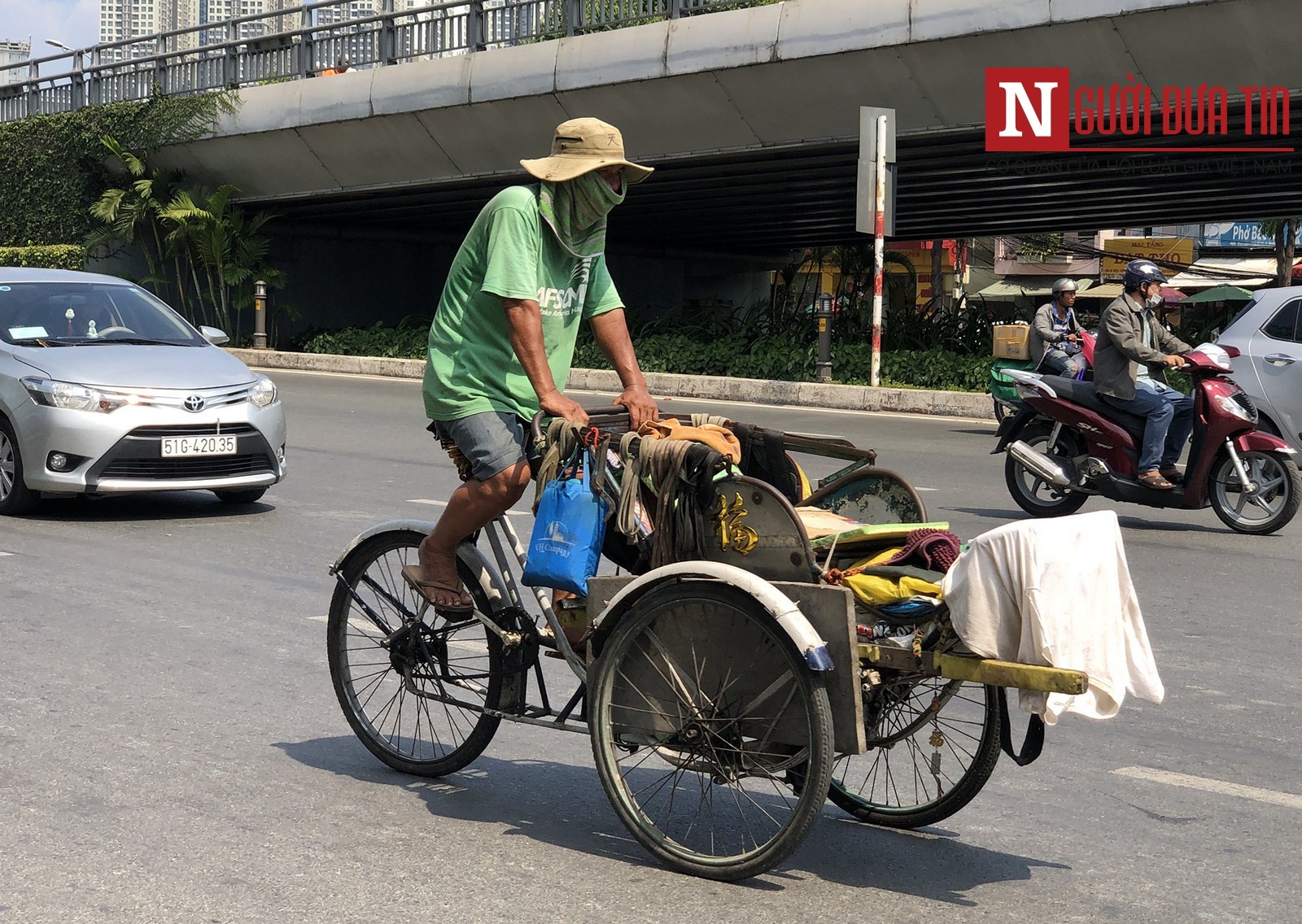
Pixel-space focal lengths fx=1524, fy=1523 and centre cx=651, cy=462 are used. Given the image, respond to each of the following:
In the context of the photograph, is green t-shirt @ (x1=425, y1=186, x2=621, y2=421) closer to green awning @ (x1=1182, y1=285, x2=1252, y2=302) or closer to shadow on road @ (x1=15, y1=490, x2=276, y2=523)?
shadow on road @ (x1=15, y1=490, x2=276, y2=523)

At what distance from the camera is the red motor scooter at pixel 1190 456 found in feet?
32.1

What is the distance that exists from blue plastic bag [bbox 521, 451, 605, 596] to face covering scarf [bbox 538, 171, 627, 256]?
66 centimetres

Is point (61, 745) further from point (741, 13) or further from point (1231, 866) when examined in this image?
point (741, 13)

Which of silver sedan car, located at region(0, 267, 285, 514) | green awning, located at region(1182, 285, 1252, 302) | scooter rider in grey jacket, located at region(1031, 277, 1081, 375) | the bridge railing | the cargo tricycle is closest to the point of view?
the cargo tricycle

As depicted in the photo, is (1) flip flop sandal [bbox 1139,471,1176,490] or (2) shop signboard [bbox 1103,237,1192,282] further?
(2) shop signboard [bbox 1103,237,1192,282]

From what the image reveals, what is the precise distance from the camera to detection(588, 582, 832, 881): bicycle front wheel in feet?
11.5

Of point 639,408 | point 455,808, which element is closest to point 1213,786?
point 639,408

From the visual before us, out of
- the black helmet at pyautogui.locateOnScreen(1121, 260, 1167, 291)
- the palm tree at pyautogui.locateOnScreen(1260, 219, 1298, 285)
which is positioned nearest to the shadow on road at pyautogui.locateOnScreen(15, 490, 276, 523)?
the black helmet at pyautogui.locateOnScreen(1121, 260, 1167, 291)

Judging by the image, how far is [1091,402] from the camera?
10172 millimetres

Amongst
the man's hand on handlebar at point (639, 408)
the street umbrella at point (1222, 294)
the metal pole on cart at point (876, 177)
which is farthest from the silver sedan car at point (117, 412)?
the street umbrella at point (1222, 294)

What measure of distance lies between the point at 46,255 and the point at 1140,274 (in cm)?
2572

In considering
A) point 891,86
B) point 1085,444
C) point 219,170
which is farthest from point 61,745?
point 219,170

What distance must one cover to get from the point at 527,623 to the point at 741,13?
712 inches

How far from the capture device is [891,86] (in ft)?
65.9
